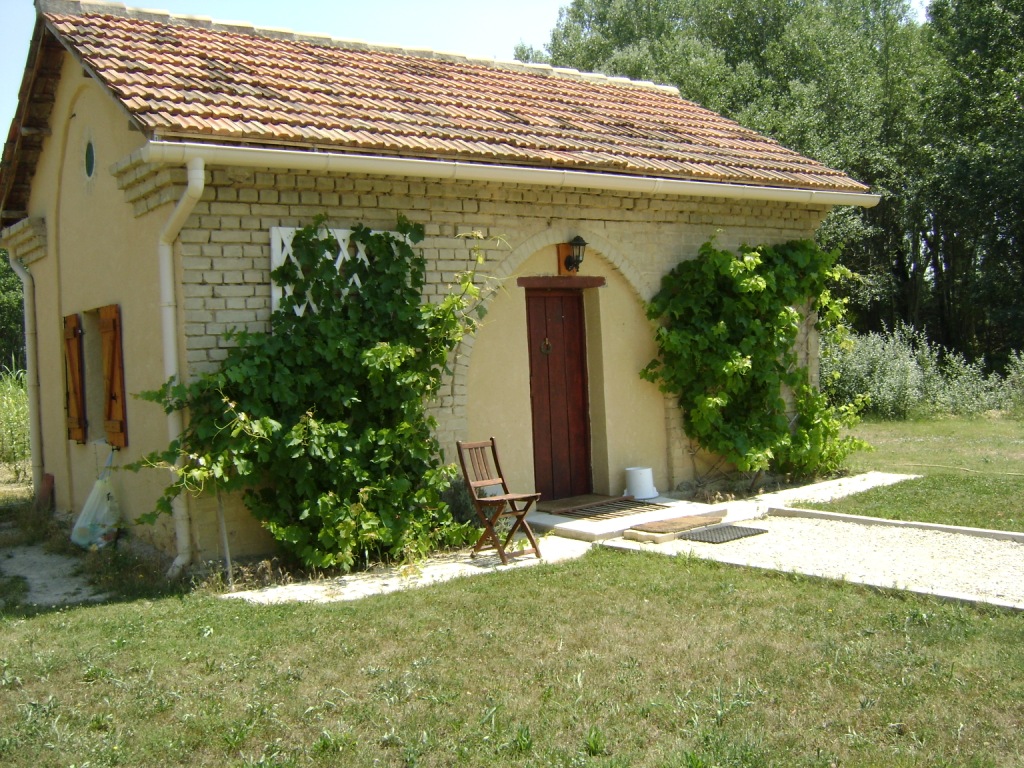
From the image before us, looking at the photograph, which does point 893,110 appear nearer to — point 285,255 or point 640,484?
point 640,484

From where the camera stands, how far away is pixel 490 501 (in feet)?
23.2

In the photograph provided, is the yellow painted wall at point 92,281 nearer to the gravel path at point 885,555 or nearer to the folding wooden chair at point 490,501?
the folding wooden chair at point 490,501

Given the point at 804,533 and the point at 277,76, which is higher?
the point at 277,76

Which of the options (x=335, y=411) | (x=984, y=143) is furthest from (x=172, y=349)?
(x=984, y=143)

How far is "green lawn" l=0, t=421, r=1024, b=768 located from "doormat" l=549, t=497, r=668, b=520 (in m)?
2.16

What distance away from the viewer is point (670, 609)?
5754 mm

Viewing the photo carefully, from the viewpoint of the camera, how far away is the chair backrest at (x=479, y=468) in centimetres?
743

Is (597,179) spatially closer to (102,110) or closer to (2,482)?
(102,110)

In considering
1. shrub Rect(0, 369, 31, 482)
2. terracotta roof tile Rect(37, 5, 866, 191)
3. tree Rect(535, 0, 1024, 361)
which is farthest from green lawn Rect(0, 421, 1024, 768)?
tree Rect(535, 0, 1024, 361)

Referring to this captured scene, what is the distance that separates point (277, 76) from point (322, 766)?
6.62 meters

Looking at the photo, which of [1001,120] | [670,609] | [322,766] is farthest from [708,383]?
[1001,120]

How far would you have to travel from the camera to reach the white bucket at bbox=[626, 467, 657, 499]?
939 centimetres

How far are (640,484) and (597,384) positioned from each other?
3.49 ft

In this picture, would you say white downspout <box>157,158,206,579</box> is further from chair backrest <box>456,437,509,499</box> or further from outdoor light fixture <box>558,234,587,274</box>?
outdoor light fixture <box>558,234,587,274</box>
